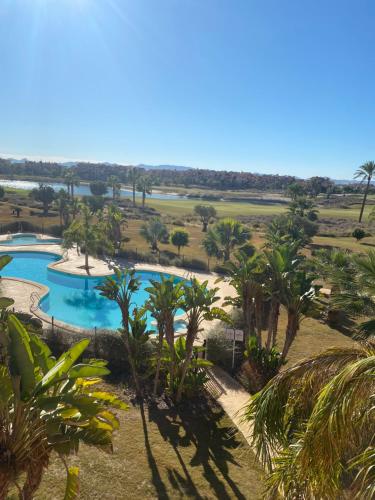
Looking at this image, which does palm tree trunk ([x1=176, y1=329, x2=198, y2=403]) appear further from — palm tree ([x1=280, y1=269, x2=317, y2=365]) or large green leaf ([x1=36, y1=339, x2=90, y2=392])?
large green leaf ([x1=36, y1=339, x2=90, y2=392])

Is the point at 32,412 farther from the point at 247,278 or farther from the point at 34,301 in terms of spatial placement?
the point at 34,301

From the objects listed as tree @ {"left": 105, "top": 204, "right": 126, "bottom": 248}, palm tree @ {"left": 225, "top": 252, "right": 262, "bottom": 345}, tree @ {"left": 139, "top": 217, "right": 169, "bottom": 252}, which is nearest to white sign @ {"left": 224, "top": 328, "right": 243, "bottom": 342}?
palm tree @ {"left": 225, "top": 252, "right": 262, "bottom": 345}

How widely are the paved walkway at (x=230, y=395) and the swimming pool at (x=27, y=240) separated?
Answer: 32116 millimetres

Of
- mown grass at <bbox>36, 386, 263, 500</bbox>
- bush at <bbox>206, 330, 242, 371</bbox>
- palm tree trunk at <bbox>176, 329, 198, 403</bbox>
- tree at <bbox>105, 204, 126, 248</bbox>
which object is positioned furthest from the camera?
tree at <bbox>105, 204, 126, 248</bbox>

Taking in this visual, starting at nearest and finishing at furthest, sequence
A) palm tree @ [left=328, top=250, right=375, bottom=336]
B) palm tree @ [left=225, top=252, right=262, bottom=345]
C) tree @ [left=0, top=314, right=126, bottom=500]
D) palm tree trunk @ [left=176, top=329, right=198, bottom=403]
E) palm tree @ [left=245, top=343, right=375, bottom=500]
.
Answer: palm tree @ [left=245, top=343, right=375, bottom=500]
tree @ [left=0, top=314, right=126, bottom=500]
palm tree @ [left=328, top=250, right=375, bottom=336]
palm tree trunk @ [left=176, top=329, right=198, bottom=403]
palm tree @ [left=225, top=252, right=262, bottom=345]

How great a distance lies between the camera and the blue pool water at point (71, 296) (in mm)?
24141

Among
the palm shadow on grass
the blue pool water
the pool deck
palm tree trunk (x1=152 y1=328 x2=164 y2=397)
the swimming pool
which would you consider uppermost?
palm tree trunk (x1=152 y1=328 x2=164 y2=397)

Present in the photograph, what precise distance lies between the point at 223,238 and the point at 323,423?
104 ft

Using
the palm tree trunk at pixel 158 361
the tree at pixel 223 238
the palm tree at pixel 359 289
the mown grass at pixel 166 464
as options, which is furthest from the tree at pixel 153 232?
the palm tree at pixel 359 289

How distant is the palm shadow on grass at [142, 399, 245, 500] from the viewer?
991 centimetres

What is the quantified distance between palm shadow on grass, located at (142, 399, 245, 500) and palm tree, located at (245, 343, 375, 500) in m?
4.97

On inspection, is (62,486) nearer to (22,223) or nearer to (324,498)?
(324,498)

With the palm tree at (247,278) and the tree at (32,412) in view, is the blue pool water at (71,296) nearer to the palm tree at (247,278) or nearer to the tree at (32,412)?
the palm tree at (247,278)

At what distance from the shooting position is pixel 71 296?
2788 cm
